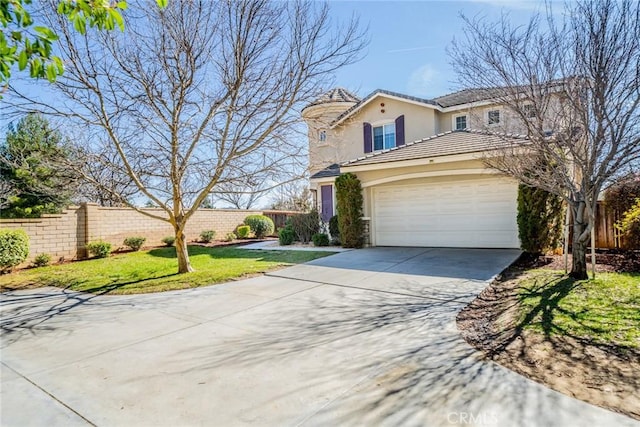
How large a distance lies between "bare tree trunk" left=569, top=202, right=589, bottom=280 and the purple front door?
1182 centimetres

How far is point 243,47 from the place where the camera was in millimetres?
8289

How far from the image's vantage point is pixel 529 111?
670 centimetres

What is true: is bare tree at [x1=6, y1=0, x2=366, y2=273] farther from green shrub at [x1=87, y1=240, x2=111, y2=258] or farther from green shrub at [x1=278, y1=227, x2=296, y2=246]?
green shrub at [x1=278, y1=227, x2=296, y2=246]

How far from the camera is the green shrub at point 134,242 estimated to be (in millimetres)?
14406

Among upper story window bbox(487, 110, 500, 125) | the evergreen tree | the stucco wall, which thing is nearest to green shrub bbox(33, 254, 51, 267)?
the evergreen tree

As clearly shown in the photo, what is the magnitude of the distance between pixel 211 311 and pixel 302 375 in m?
2.92

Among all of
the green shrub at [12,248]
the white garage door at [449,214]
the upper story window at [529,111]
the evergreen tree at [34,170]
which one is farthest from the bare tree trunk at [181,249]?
the upper story window at [529,111]

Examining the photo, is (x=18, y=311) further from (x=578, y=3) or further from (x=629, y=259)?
(x=629, y=259)

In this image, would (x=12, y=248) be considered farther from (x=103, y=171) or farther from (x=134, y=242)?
(x=103, y=171)

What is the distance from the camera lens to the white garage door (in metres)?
11.2

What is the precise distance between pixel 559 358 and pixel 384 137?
14734mm

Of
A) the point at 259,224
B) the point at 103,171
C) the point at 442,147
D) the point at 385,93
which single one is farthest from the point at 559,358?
the point at 259,224

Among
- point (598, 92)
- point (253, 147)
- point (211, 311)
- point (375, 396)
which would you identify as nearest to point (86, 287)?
point (211, 311)

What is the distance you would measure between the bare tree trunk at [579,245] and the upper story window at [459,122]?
10325 millimetres
